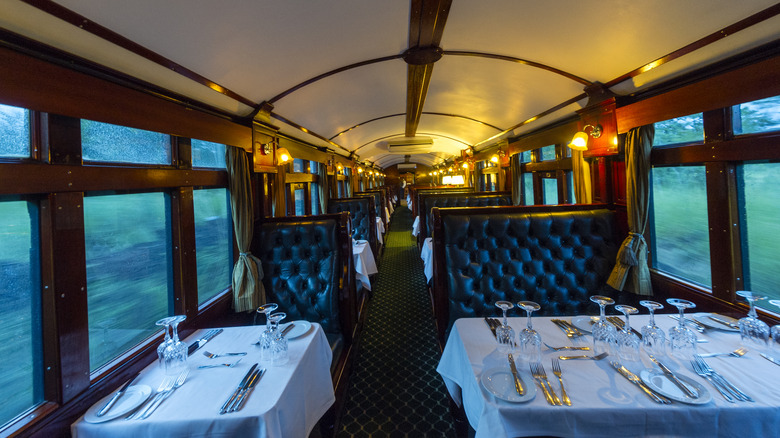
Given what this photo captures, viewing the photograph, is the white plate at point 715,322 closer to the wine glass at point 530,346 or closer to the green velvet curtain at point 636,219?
the green velvet curtain at point 636,219

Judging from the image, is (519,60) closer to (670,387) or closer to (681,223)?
(681,223)

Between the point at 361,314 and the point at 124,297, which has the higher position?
the point at 124,297

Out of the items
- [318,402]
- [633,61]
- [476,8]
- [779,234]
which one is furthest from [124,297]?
[779,234]

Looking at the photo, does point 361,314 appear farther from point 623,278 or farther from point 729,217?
point 729,217

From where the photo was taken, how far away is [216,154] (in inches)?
135

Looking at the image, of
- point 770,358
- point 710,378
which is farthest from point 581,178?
point 710,378

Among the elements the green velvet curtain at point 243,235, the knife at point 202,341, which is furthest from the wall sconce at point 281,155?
the knife at point 202,341

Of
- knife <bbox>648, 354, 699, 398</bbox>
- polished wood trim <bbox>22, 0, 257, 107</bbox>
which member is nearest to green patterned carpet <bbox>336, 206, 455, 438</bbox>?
knife <bbox>648, 354, 699, 398</bbox>

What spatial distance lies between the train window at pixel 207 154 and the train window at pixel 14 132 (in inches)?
50.5

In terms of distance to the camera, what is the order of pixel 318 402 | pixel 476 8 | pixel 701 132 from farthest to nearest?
1. pixel 701 132
2. pixel 476 8
3. pixel 318 402

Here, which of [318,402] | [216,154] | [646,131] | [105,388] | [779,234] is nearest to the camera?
[105,388]

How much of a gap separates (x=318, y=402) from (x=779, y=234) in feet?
11.3

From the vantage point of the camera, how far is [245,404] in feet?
4.60

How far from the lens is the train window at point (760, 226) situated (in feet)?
7.27
